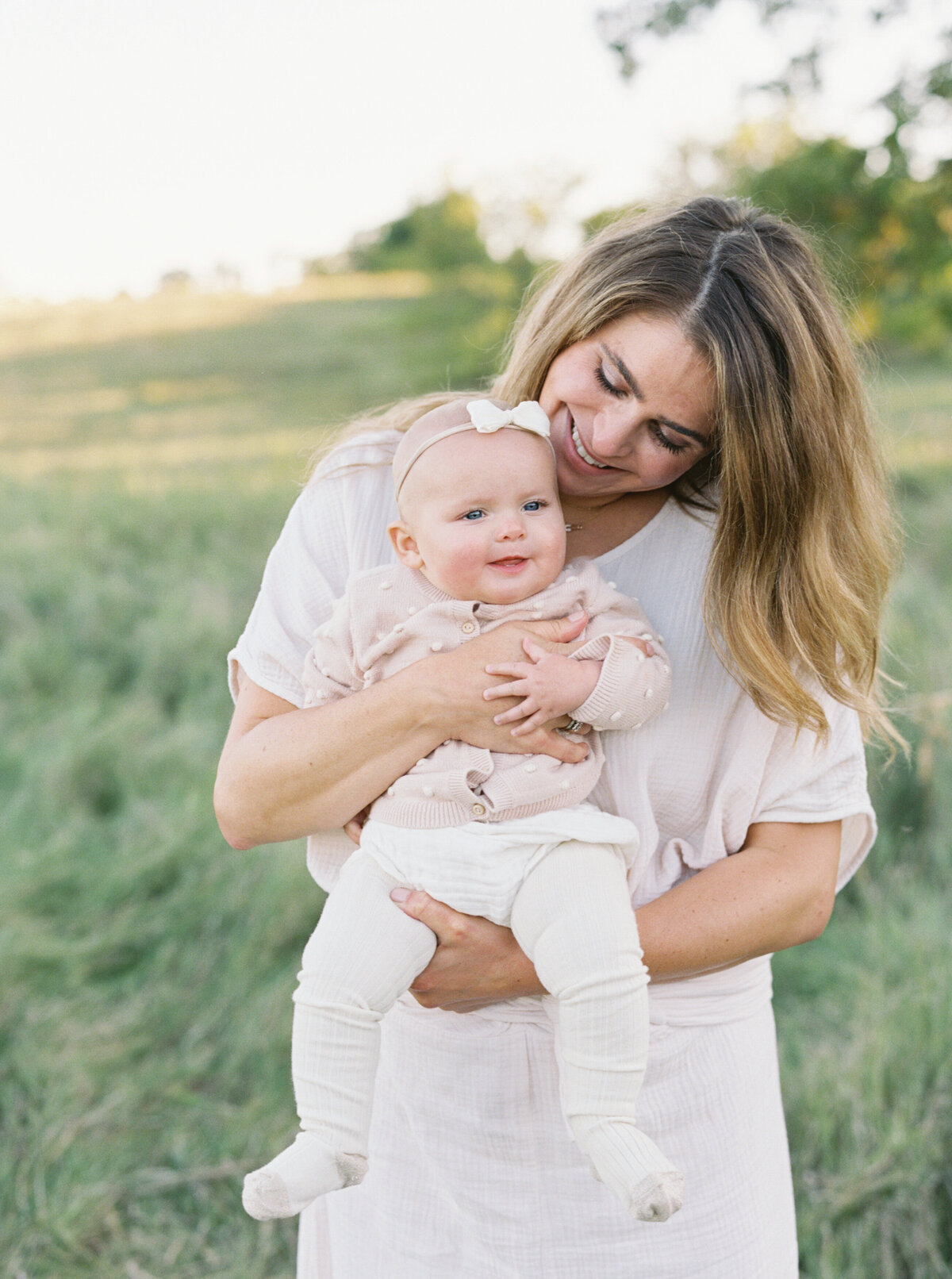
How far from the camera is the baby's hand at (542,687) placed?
1.44 meters

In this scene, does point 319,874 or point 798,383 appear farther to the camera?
point 319,874

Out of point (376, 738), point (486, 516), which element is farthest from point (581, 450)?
point (376, 738)

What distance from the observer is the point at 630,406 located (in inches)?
61.0

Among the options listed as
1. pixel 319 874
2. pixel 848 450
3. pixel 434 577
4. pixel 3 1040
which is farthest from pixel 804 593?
pixel 3 1040

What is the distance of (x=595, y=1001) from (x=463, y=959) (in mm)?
187

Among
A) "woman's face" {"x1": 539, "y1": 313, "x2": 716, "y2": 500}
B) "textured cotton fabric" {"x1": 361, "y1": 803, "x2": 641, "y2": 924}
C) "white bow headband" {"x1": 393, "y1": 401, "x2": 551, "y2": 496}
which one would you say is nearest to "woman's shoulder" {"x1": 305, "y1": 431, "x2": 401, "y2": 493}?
"white bow headband" {"x1": 393, "y1": 401, "x2": 551, "y2": 496}

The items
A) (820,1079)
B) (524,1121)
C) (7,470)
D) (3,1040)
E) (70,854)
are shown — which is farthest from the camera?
(7,470)

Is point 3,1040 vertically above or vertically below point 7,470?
below

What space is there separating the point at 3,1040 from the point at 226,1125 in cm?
73

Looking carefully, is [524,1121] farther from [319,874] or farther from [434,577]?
[434,577]

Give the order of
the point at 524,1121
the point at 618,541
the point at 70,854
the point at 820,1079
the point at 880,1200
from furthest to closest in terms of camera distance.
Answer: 1. the point at 70,854
2. the point at 820,1079
3. the point at 880,1200
4. the point at 618,541
5. the point at 524,1121

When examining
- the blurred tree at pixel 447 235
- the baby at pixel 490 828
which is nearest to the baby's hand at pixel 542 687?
the baby at pixel 490 828

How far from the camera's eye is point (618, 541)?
5.58 feet

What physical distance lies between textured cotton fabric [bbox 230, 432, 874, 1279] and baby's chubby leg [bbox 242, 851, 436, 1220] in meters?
0.23
